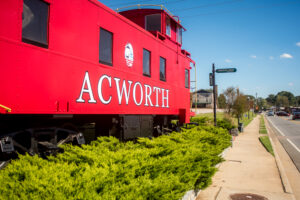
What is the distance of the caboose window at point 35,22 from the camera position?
3869 millimetres

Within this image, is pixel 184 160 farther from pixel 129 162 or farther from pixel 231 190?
pixel 231 190

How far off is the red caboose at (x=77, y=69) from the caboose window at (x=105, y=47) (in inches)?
0.9

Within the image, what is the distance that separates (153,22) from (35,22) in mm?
5271

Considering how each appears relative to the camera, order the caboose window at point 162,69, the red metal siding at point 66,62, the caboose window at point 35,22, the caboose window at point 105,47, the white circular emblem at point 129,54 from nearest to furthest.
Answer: the red metal siding at point 66,62, the caboose window at point 35,22, the caboose window at point 105,47, the white circular emblem at point 129,54, the caboose window at point 162,69

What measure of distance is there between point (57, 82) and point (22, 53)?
774 mm

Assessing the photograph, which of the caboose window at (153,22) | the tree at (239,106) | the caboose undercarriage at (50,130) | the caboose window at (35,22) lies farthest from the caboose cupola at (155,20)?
the tree at (239,106)

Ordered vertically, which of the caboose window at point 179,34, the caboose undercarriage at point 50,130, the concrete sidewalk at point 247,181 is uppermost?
the caboose window at point 179,34

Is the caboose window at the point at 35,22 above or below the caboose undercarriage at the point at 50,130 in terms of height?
above

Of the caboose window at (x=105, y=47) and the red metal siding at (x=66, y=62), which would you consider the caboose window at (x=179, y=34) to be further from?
the caboose window at (x=105, y=47)

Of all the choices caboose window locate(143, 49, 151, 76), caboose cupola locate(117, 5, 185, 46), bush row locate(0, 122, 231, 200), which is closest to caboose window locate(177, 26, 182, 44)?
caboose cupola locate(117, 5, 185, 46)

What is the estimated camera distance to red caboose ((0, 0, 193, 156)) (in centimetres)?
370

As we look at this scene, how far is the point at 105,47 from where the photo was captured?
5.71 m

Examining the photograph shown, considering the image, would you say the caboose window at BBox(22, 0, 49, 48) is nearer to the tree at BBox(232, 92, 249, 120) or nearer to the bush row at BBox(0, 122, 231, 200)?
the bush row at BBox(0, 122, 231, 200)

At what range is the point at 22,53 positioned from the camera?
373 centimetres
